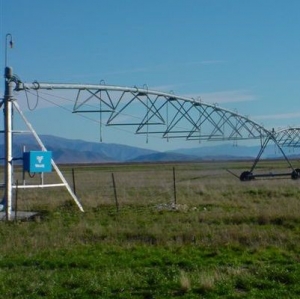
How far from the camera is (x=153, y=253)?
1384 cm

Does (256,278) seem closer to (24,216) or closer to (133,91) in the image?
(24,216)

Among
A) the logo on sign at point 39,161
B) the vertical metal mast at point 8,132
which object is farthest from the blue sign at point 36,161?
the vertical metal mast at point 8,132

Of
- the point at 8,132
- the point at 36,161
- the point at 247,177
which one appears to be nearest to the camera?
the point at 8,132

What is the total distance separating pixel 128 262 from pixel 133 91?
13563 millimetres

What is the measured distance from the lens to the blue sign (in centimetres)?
2233

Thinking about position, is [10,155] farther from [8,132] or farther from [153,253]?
[153,253]

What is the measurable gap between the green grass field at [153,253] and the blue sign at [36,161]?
4.41 feet

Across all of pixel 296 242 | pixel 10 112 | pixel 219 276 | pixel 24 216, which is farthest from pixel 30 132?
pixel 219 276

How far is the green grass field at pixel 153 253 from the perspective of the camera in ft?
34.3

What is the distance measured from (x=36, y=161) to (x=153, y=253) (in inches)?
371

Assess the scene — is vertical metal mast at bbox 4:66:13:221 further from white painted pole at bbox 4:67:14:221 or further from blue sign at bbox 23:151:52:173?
blue sign at bbox 23:151:52:173

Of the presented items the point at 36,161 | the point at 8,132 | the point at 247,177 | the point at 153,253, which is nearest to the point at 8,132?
the point at 8,132

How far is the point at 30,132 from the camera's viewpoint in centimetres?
2242

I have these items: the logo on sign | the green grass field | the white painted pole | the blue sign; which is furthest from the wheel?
the white painted pole
